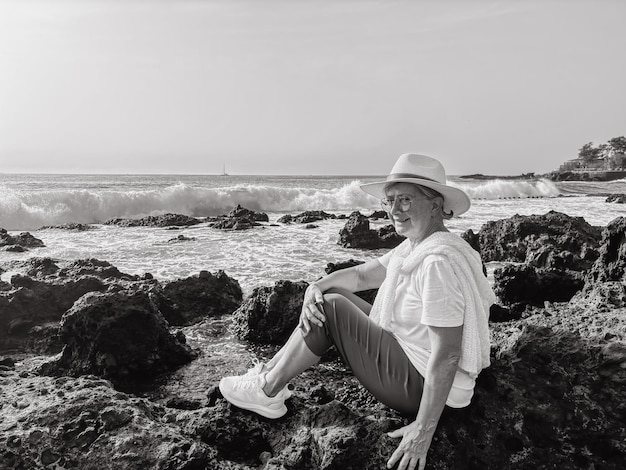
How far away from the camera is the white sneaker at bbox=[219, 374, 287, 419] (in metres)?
2.32

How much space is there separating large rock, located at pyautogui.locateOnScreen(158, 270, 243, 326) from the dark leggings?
3743mm

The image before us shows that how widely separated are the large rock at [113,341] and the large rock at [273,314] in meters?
1.10

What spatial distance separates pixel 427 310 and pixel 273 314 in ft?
10.7

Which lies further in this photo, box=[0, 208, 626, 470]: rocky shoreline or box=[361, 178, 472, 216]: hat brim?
box=[361, 178, 472, 216]: hat brim

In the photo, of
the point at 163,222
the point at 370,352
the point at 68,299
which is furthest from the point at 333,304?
the point at 163,222

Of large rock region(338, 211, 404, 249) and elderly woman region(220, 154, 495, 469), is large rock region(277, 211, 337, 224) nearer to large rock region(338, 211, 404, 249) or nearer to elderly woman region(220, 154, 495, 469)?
large rock region(338, 211, 404, 249)

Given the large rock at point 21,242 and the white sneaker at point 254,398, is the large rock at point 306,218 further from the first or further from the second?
the white sneaker at point 254,398

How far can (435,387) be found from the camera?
1931 mm

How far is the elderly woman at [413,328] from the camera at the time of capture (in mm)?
1938

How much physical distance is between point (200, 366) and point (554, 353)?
309cm

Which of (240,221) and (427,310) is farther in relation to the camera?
(240,221)

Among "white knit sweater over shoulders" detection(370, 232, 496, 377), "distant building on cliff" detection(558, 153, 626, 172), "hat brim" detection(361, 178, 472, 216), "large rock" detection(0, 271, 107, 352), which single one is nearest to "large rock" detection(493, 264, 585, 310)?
"hat brim" detection(361, 178, 472, 216)

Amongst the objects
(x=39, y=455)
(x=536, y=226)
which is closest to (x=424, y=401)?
(x=39, y=455)

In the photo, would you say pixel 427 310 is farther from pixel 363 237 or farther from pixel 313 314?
pixel 363 237
